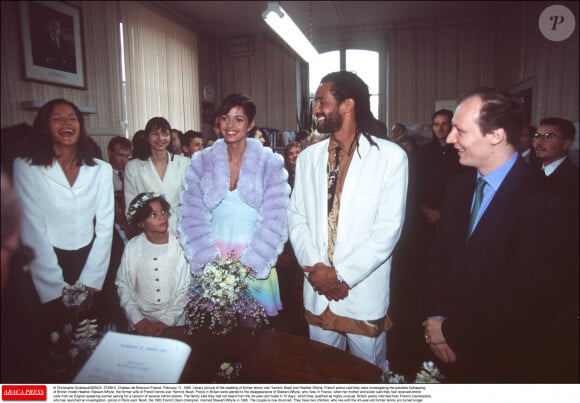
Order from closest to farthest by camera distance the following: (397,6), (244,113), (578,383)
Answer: (578,383) < (244,113) < (397,6)

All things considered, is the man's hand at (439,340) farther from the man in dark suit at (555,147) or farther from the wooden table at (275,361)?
the man in dark suit at (555,147)

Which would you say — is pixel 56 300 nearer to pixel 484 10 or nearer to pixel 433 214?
pixel 433 214

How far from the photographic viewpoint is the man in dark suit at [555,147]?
4.56 feet

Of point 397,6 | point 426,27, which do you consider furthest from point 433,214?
point 397,6

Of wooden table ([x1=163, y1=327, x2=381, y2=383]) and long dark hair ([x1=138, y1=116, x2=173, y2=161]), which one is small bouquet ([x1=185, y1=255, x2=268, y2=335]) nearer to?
wooden table ([x1=163, y1=327, x2=381, y2=383])

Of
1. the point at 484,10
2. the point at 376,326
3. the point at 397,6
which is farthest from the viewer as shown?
the point at 397,6

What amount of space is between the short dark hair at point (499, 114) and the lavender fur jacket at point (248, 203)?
0.85 m

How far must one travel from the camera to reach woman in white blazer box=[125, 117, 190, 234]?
1677 millimetres

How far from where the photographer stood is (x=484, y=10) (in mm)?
2773

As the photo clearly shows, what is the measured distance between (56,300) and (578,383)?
74.0 inches

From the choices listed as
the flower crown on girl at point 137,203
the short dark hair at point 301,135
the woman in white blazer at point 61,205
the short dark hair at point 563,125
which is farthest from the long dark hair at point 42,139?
the short dark hair at point 563,125

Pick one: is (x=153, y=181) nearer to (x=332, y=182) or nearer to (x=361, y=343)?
(x=332, y=182)

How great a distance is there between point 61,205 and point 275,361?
35.3 inches

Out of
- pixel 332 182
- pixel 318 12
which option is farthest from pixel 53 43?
pixel 318 12
